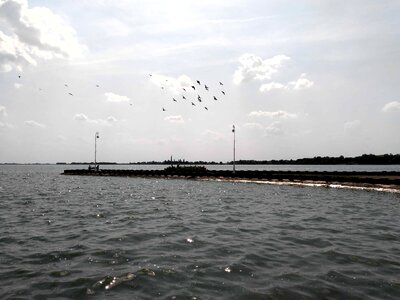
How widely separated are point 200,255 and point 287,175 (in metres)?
44.5

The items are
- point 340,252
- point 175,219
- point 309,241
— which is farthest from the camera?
point 175,219

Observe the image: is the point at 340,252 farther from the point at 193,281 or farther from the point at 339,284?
the point at 193,281

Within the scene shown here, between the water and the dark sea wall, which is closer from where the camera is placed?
the water

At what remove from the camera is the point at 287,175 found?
2176 inches

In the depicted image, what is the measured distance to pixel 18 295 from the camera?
888cm

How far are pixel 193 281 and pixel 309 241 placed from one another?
6963mm

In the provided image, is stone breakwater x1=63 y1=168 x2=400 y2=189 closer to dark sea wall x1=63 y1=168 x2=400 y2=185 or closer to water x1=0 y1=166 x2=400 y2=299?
dark sea wall x1=63 y1=168 x2=400 y2=185

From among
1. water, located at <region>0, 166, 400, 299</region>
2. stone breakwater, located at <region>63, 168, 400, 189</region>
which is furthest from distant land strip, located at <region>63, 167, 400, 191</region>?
water, located at <region>0, 166, 400, 299</region>

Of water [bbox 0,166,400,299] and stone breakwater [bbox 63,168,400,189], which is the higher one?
stone breakwater [bbox 63,168,400,189]

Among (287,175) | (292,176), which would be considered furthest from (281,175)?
(292,176)

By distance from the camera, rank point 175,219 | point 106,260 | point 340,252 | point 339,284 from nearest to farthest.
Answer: point 339,284, point 106,260, point 340,252, point 175,219

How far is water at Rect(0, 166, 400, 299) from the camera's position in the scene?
930cm

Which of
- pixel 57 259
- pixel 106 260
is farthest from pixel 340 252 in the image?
pixel 57 259

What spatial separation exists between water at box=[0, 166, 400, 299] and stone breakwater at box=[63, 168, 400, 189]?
1955 cm
